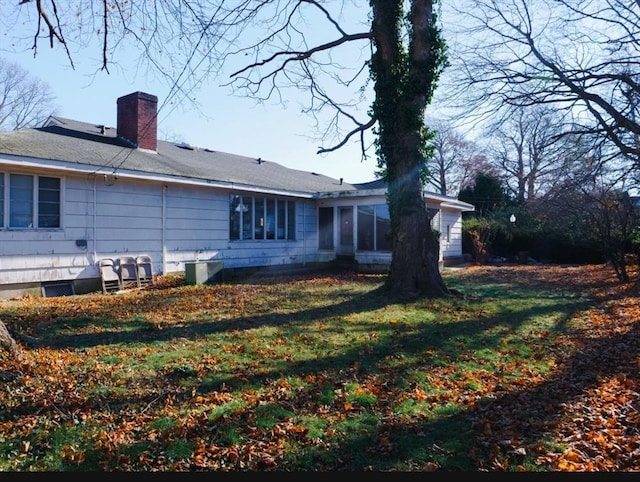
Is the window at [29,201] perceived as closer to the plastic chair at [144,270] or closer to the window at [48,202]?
the window at [48,202]

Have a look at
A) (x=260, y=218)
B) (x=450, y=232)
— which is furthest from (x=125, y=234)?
(x=450, y=232)

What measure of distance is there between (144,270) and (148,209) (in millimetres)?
1732

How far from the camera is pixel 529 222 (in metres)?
25.7

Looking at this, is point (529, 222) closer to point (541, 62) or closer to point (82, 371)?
point (541, 62)

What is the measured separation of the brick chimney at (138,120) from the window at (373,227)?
8.27 meters

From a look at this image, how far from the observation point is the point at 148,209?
12500 mm

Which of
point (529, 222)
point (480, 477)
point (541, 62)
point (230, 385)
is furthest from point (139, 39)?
point (529, 222)

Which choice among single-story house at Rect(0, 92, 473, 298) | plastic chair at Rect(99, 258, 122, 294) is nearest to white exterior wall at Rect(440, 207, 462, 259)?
single-story house at Rect(0, 92, 473, 298)

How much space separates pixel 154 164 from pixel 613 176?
13.1m

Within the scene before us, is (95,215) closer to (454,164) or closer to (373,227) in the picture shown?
(373,227)

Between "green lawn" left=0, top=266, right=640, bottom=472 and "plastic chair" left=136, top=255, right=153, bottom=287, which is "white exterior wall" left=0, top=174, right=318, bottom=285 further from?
"green lawn" left=0, top=266, right=640, bottom=472

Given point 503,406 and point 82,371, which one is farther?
point 82,371

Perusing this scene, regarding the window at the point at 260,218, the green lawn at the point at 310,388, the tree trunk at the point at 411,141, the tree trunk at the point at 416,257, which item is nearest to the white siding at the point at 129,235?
the window at the point at 260,218

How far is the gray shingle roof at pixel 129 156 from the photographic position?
10656 millimetres
